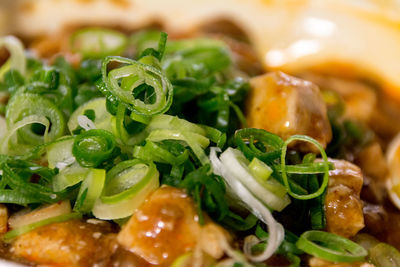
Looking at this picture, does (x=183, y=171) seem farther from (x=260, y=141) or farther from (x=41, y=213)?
(x=41, y=213)

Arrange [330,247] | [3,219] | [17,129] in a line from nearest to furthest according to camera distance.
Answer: [330,247], [3,219], [17,129]

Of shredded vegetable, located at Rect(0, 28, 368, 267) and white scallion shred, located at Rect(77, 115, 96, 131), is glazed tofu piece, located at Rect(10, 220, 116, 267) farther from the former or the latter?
white scallion shred, located at Rect(77, 115, 96, 131)

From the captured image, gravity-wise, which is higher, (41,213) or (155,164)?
(155,164)

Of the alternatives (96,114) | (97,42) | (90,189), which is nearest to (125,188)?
(90,189)

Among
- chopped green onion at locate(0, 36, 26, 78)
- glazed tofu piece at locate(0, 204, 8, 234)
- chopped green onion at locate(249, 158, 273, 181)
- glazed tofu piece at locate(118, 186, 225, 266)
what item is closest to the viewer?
glazed tofu piece at locate(118, 186, 225, 266)

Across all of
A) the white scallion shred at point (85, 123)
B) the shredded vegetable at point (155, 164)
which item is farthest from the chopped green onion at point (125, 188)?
the white scallion shred at point (85, 123)

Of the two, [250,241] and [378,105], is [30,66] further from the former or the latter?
[378,105]

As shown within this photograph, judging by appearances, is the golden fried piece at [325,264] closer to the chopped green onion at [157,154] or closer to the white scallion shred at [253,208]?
the white scallion shred at [253,208]

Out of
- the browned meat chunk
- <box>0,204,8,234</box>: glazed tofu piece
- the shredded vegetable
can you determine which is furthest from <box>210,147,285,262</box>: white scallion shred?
the browned meat chunk

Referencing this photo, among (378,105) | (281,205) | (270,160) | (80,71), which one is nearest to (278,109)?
(270,160)
